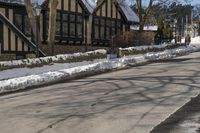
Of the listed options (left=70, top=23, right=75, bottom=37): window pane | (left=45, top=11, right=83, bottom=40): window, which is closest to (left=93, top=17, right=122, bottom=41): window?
(left=45, top=11, right=83, bottom=40): window

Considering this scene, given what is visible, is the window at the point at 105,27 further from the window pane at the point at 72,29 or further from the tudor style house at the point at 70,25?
the window pane at the point at 72,29

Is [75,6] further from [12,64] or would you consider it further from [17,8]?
[12,64]

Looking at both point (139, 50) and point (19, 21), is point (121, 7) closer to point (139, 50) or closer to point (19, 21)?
point (139, 50)

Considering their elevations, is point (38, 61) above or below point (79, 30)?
below

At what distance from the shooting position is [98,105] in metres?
13.5

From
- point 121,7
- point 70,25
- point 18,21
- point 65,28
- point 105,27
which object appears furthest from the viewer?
point 121,7

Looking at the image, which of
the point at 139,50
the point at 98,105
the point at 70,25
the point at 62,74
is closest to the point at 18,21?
the point at 70,25

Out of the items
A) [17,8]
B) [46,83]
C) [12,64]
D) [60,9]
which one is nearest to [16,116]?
[46,83]

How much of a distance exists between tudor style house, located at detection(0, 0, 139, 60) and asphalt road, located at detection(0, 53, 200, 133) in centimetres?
1302

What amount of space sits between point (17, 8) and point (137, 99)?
21948 millimetres

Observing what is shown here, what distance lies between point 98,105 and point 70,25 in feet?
95.0

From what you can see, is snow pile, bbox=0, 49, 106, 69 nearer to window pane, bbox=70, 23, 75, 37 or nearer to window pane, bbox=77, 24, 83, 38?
window pane, bbox=70, 23, 75, 37

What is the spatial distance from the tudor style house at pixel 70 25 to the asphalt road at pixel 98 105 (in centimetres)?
1302

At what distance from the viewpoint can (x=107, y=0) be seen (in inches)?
1868
